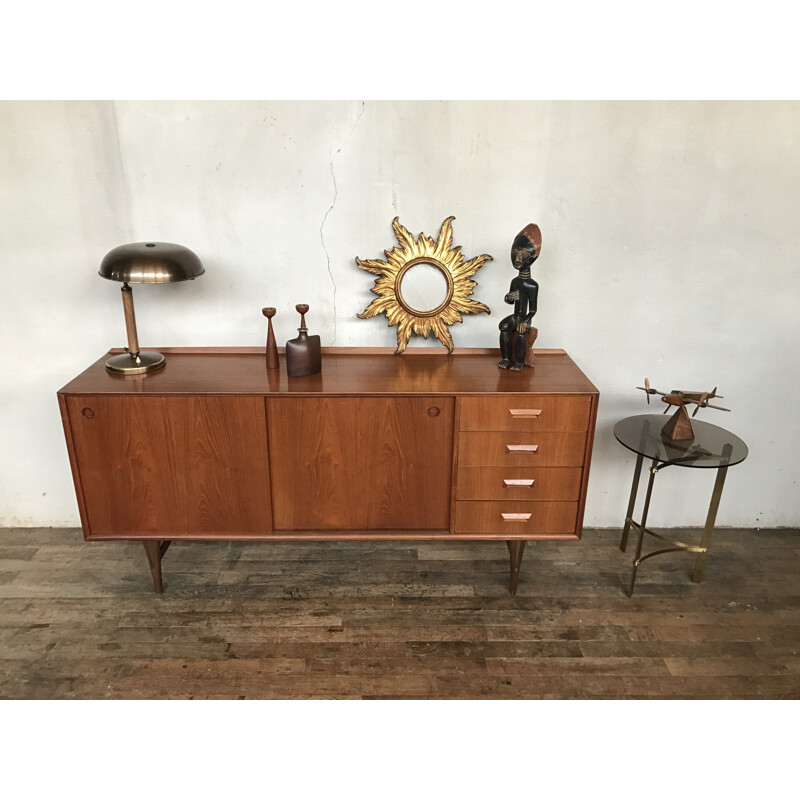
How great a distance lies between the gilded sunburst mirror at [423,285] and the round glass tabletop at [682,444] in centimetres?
79

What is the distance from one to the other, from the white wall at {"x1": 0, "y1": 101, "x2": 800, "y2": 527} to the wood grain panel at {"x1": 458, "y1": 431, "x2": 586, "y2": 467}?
0.56 meters

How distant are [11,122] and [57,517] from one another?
5.61 ft

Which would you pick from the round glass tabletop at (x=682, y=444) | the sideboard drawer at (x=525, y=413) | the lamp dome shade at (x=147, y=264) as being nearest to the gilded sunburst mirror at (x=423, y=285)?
the sideboard drawer at (x=525, y=413)

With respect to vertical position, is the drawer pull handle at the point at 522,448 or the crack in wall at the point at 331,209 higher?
the crack in wall at the point at 331,209

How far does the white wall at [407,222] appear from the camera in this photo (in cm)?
246

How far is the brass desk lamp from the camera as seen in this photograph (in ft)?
7.48

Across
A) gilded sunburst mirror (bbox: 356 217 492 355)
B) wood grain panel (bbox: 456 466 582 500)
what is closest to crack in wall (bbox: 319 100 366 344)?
gilded sunburst mirror (bbox: 356 217 492 355)

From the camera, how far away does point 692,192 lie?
8.45 ft

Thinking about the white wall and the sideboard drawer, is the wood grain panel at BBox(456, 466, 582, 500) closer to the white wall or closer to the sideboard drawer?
the sideboard drawer

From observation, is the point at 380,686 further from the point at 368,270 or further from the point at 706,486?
the point at 706,486

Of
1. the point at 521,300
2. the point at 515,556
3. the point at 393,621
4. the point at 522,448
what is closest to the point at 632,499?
the point at 515,556

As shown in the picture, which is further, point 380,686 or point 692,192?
point 692,192

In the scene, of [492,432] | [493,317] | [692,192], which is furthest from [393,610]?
[692,192]

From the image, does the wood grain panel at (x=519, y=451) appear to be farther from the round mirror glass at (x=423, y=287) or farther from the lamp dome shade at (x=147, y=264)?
the lamp dome shade at (x=147, y=264)
